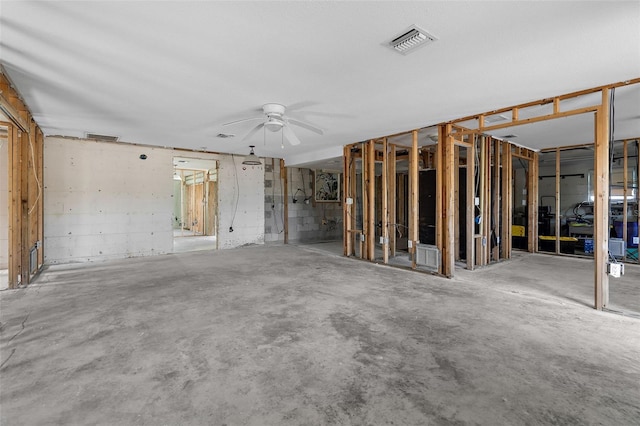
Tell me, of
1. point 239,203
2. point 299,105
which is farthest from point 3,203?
point 299,105

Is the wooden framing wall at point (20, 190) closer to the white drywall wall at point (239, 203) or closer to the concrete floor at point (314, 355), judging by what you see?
the concrete floor at point (314, 355)

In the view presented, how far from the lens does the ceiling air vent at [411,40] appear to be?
7.53ft

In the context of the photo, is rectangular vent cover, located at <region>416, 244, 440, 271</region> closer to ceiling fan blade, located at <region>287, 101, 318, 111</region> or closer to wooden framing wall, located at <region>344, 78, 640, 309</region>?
wooden framing wall, located at <region>344, 78, 640, 309</region>

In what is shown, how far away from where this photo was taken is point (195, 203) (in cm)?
1217

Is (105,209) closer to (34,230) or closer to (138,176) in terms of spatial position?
(138,176)

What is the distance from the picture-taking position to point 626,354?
2303 millimetres

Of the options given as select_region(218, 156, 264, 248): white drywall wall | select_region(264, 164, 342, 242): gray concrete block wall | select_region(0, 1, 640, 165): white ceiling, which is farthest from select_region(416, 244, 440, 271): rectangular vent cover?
select_region(218, 156, 264, 248): white drywall wall

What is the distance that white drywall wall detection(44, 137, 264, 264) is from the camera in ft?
19.0

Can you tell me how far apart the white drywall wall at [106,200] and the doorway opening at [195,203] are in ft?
6.48

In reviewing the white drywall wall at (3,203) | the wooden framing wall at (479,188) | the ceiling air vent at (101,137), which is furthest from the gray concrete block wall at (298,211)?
the white drywall wall at (3,203)

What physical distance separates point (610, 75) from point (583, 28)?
1202 millimetres

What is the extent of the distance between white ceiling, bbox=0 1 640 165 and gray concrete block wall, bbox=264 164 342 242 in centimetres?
417

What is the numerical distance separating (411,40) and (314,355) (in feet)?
8.50

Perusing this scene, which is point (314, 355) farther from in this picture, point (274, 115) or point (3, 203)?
point (3, 203)
